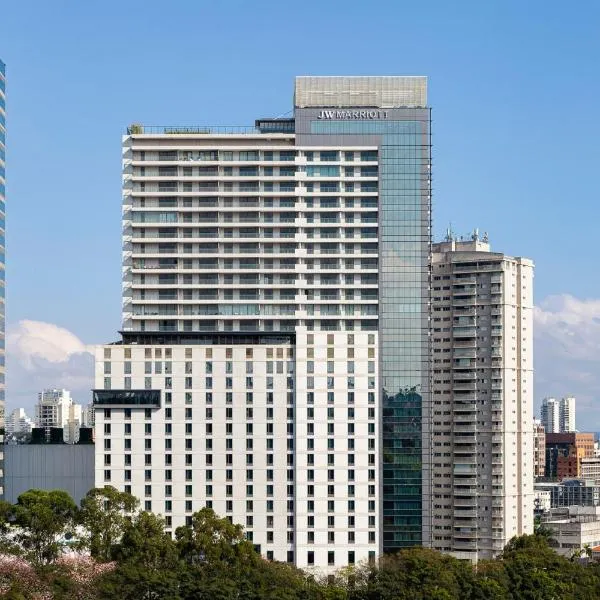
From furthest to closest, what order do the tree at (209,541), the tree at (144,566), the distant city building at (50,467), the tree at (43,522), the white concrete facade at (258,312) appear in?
the distant city building at (50,467)
the white concrete facade at (258,312)
the tree at (209,541)
the tree at (43,522)
the tree at (144,566)

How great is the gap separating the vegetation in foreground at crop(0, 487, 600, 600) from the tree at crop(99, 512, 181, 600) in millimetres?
108

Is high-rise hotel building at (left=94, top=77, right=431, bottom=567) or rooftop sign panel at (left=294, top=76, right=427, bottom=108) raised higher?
rooftop sign panel at (left=294, top=76, right=427, bottom=108)

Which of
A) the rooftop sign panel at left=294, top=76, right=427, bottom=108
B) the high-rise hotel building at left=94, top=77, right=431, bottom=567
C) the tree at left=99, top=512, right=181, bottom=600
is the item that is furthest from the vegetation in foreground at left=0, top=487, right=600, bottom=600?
the rooftop sign panel at left=294, top=76, right=427, bottom=108

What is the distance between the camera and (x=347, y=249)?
188 meters

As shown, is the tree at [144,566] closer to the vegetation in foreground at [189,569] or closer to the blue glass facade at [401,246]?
the vegetation in foreground at [189,569]

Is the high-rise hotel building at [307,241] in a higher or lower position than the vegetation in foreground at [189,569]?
higher

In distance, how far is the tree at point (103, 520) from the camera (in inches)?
5497

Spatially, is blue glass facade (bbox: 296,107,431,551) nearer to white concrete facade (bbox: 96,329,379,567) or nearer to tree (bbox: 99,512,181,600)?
white concrete facade (bbox: 96,329,379,567)

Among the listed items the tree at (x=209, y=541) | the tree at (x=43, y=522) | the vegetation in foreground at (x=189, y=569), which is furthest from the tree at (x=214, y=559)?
the tree at (x=43, y=522)

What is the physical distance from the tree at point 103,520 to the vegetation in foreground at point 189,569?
0.12 metres

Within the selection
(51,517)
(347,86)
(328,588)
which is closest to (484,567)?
(328,588)

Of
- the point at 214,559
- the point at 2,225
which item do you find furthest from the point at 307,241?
the point at 214,559

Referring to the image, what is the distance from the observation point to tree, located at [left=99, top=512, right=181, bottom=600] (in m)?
121

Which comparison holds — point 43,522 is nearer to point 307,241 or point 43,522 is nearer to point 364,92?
point 307,241
